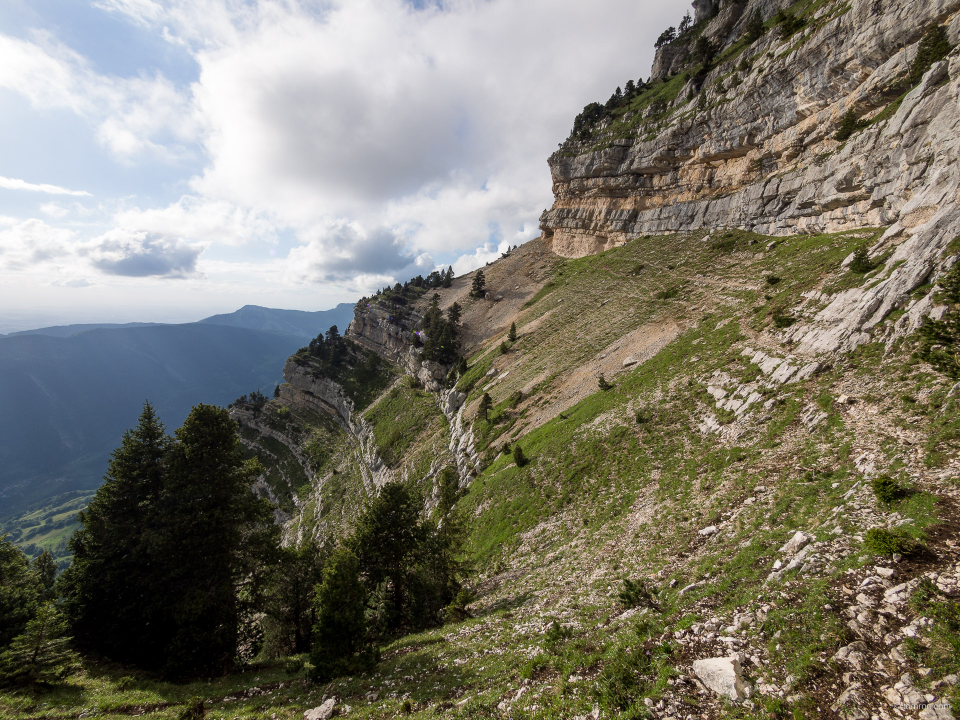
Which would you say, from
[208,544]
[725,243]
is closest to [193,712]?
[208,544]

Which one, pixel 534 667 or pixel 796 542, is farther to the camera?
pixel 796 542

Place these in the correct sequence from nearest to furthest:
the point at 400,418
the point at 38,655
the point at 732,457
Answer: the point at 38,655 < the point at 732,457 < the point at 400,418

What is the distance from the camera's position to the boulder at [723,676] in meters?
7.77

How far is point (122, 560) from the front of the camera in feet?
77.7

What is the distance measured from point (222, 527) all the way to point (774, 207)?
8071cm

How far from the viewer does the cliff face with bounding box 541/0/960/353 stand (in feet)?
89.1

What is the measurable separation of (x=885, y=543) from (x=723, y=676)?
251 inches

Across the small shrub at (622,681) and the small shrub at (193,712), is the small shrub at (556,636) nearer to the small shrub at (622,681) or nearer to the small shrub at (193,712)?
the small shrub at (622,681)

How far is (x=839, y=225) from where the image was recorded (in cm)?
4303

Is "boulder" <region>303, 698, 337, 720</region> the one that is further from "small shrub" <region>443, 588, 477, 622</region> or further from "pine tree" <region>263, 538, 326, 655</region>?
"pine tree" <region>263, 538, 326, 655</region>

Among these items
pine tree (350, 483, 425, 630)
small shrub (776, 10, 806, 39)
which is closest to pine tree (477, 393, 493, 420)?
pine tree (350, 483, 425, 630)

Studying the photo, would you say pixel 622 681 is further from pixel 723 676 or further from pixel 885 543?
pixel 885 543

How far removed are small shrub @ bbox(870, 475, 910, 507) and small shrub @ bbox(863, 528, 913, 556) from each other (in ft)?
10.3

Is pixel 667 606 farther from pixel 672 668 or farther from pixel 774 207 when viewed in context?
pixel 774 207
